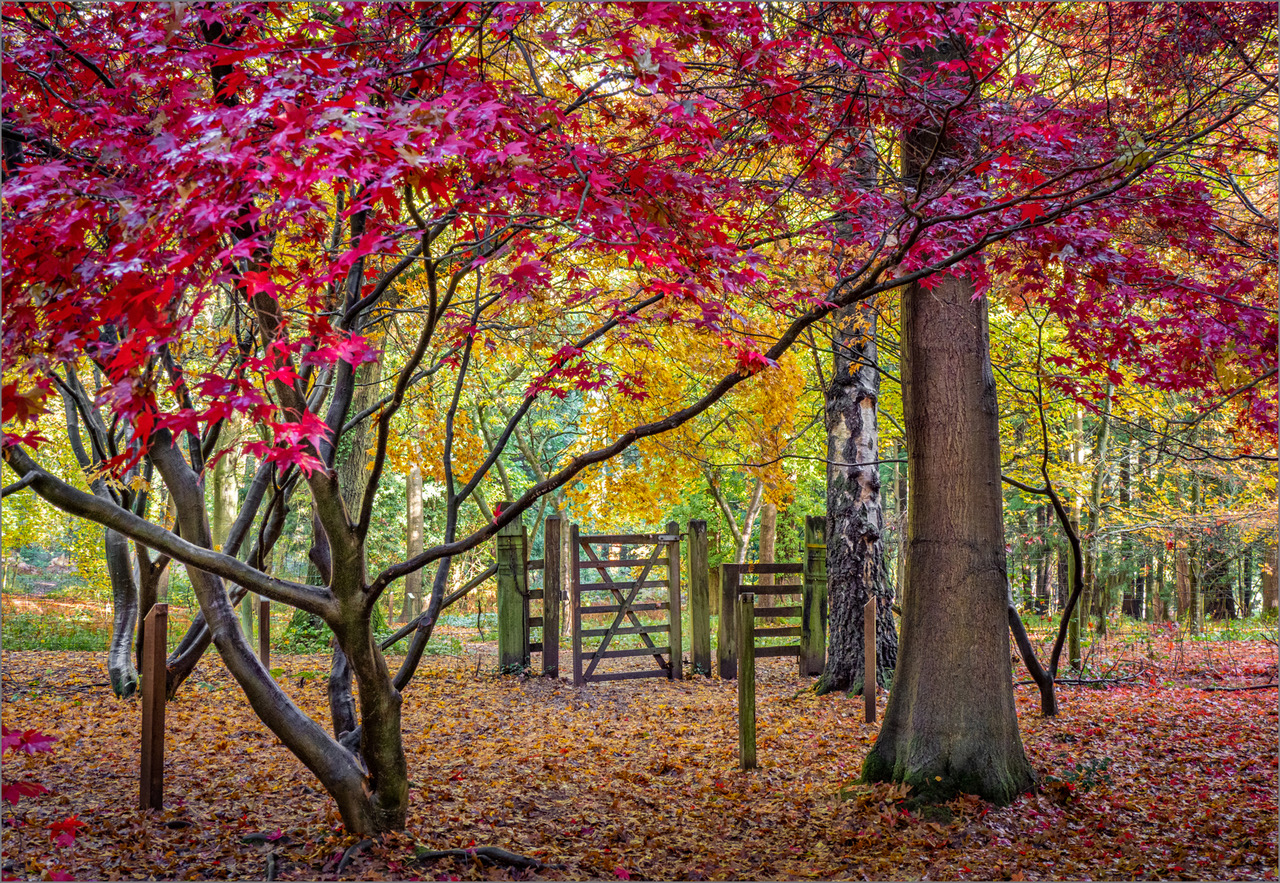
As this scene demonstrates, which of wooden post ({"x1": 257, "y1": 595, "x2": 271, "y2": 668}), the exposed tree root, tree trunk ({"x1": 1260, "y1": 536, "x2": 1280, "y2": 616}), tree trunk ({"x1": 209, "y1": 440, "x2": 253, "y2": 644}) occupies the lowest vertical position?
tree trunk ({"x1": 1260, "y1": 536, "x2": 1280, "y2": 616})

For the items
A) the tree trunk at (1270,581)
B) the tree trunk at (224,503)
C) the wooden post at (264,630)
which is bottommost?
the tree trunk at (1270,581)

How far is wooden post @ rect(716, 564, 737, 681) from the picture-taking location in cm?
904

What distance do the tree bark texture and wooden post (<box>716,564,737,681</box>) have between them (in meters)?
4.18

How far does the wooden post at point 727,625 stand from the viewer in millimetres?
9039

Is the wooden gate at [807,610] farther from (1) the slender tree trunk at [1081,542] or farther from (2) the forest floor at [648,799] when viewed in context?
(1) the slender tree trunk at [1081,542]

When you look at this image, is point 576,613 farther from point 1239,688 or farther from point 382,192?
point 382,192

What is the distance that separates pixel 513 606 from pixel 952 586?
522cm

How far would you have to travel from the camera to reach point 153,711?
13.7ft

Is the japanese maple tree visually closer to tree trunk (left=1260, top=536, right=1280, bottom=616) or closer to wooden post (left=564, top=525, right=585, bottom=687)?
wooden post (left=564, top=525, right=585, bottom=687)

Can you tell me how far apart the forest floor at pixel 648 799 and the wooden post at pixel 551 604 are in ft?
4.53

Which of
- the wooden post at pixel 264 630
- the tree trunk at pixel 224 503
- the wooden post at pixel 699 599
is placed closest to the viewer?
the wooden post at pixel 264 630

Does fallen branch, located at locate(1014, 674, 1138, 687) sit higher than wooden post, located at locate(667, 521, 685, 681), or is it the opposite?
wooden post, located at locate(667, 521, 685, 681)

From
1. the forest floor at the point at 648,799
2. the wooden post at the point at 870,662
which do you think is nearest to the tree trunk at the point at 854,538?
the forest floor at the point at 648,799

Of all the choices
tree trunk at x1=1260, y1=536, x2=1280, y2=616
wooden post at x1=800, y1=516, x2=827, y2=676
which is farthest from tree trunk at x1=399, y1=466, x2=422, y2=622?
tree trunk at x1=1260, y1=536, x2=1280, y2=616
